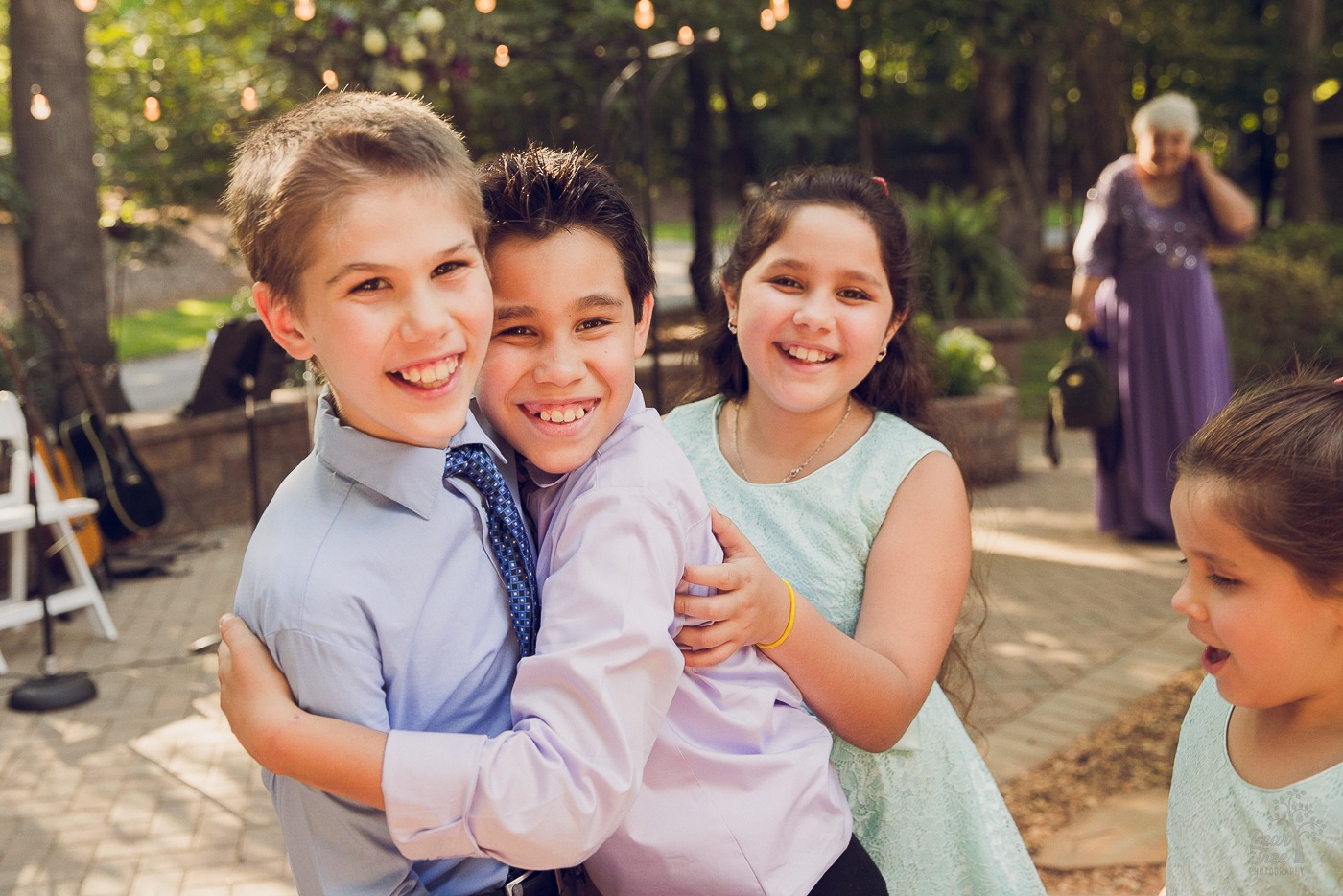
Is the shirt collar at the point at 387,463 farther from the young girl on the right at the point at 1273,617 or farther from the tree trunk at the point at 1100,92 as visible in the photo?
the tree trunk at the point at 1100,92

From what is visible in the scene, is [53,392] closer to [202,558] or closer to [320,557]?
[202,558]

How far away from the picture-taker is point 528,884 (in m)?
1.45

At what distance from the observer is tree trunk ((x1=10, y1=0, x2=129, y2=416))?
7336mm

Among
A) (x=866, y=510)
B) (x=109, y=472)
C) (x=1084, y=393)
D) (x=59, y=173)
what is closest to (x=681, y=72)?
(x=59, y=173)

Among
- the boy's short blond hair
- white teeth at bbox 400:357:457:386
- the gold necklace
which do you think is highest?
the boy's short blond hair

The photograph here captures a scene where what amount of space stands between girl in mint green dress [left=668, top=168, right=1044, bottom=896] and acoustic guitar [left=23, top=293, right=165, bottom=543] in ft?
16.4

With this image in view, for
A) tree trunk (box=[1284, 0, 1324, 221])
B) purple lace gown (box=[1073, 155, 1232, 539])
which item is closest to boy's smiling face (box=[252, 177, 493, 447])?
purple lace gown (box=[1073, 155, 1232, 539])

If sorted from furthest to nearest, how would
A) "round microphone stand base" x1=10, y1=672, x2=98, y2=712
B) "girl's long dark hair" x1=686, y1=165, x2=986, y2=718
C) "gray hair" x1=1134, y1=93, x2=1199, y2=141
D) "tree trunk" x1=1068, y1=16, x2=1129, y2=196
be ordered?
"tree trunk" x1=1068, y1=16, x2=1129, y2=196 < "gray hair" x1=1134, y1=93, x2=1199, y2=141 < "round microphone stand base" x1=10, y1=672, x2=98, y2=712 < "girl's long dark hair" x1=686, y1=165, x2=986, y2=718

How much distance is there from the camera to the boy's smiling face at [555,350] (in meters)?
1.48

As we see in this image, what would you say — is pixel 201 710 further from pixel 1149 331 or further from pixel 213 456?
pixel 1149 331

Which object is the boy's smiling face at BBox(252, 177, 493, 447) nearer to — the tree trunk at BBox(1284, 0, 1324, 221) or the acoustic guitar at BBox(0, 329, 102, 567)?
the acoustic guitar at BBox(0, 329, 102, 567)

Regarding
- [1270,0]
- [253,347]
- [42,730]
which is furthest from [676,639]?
[1270,0]

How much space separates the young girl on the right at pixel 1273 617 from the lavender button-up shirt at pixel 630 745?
50 cm

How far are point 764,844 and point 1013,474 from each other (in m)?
7.10
